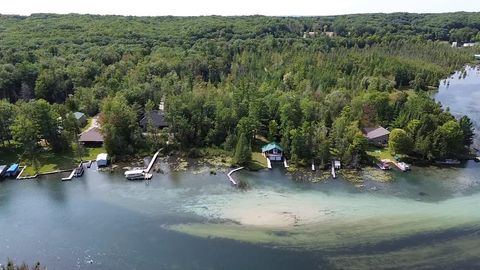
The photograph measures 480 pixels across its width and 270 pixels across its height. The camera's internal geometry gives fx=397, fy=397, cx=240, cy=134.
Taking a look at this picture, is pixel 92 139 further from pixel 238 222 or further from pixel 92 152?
pixel 238 222

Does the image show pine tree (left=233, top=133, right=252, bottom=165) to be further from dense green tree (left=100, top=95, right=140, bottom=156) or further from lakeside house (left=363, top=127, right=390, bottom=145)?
lakeside house (left=363, top=127, right=390, bottom=145)

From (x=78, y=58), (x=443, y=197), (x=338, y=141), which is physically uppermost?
(x=78, y=58)

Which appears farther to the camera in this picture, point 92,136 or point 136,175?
point 92,136

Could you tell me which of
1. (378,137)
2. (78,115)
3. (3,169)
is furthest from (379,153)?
(3,169)

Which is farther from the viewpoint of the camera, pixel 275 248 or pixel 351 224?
pixel 351 224

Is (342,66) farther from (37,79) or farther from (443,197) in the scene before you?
(37,79)

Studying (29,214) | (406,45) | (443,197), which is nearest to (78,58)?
(29,214)

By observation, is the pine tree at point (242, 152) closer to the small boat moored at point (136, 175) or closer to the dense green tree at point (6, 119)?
the small boat moored at point (136, 175)
